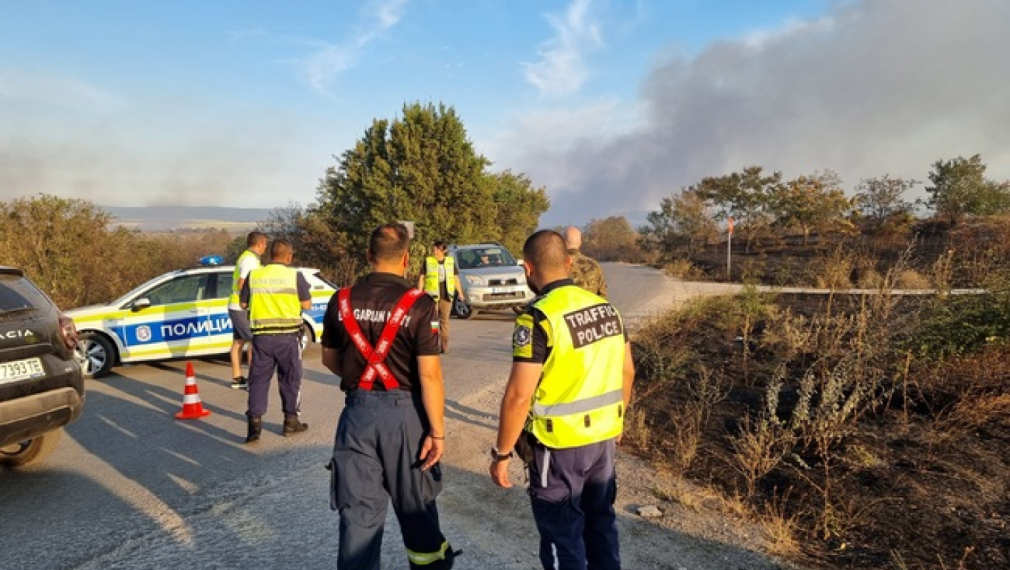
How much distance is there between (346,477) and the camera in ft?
8.41

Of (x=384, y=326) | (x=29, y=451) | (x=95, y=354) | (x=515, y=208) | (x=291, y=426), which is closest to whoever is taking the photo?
(x=384, y=326)

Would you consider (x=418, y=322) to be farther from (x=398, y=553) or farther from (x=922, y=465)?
(x=922, y=465)

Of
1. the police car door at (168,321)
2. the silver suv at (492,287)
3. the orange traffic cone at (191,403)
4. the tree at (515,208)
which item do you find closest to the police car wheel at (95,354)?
the police car door at (168,321)

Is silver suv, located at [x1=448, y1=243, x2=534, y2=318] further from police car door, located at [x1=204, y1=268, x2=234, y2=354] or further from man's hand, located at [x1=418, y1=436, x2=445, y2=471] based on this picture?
man's hand, located at [x1=418, y1=436, x2=445, y2=471]

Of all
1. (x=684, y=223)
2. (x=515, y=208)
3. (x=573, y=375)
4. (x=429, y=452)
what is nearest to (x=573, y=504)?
(x=573, y=375)

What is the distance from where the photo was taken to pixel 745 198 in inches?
1212

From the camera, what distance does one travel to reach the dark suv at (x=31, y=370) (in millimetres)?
3953

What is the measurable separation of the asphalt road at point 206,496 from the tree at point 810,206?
2480 cm

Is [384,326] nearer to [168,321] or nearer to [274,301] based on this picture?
[274,301]

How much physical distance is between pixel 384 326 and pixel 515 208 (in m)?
26.9

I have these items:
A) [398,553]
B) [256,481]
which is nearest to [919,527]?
[398,553]

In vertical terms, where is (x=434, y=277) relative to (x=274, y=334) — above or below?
above

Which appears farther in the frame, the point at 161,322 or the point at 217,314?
the point at 217,314

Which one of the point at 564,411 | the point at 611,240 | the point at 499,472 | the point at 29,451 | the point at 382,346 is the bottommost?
the point at 29,451
